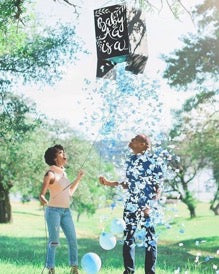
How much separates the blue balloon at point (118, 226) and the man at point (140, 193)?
0.05m

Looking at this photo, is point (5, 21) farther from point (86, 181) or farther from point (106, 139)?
point (86, 181)

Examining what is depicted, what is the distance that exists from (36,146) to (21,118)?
19.8 feet

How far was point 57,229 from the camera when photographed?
4.62 m

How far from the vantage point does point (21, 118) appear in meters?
10.9

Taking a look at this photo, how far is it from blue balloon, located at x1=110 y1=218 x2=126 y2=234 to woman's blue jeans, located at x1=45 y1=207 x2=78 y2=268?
35cm

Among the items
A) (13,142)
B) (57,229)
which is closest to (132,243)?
(57,229)

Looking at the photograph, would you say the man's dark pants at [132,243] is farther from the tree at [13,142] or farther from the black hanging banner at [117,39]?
the tree at [13,142]

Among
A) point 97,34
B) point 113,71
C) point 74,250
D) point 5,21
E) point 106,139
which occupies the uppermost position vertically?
point 5,21

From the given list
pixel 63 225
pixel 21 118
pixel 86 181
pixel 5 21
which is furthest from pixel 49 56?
pixel 86 181

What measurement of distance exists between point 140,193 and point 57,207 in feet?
2.35

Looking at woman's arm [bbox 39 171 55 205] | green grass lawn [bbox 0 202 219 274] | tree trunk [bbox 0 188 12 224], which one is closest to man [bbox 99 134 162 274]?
green grass lawn [bbox 0 202 219 274]

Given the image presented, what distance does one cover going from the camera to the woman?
459 centimetres

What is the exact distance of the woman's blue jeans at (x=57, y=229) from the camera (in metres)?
4.59

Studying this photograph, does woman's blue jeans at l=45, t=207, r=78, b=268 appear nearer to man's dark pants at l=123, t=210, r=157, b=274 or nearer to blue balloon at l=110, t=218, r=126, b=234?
blue balloon at l=110, t=218, r=126, b=234
